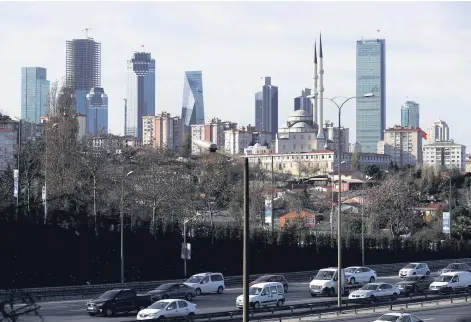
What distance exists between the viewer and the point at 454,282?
45562mm

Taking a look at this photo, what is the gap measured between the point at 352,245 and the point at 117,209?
1666 cm

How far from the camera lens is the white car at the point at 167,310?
32531 mm

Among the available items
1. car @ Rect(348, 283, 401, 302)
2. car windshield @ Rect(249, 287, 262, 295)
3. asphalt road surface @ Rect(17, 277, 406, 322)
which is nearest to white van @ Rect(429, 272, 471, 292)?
car @ Rect(348, 283, 401, 302)

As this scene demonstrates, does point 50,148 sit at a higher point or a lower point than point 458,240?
A: higher

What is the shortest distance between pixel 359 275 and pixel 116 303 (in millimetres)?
18679

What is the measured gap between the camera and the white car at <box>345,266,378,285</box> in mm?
49062

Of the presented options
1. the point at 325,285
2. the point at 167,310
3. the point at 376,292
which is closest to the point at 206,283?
the point at 325,285

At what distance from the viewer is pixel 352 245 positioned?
62469 mm

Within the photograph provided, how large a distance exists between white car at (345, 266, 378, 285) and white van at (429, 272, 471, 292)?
4.89 m

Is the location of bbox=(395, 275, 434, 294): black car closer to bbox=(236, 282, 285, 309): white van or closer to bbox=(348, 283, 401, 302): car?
bbox=(348, 283, 401, 302): car

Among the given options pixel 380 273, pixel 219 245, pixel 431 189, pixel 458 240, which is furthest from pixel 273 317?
pixel 431 189

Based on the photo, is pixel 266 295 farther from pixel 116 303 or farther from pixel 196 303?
pixel 116 303

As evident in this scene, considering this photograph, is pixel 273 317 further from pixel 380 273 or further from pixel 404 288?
pixel 380 273

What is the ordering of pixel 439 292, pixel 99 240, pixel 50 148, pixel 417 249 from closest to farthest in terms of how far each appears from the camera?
pixel 439 292 < pixel 99 240 < pixel 50 148 < pixel 417 249
